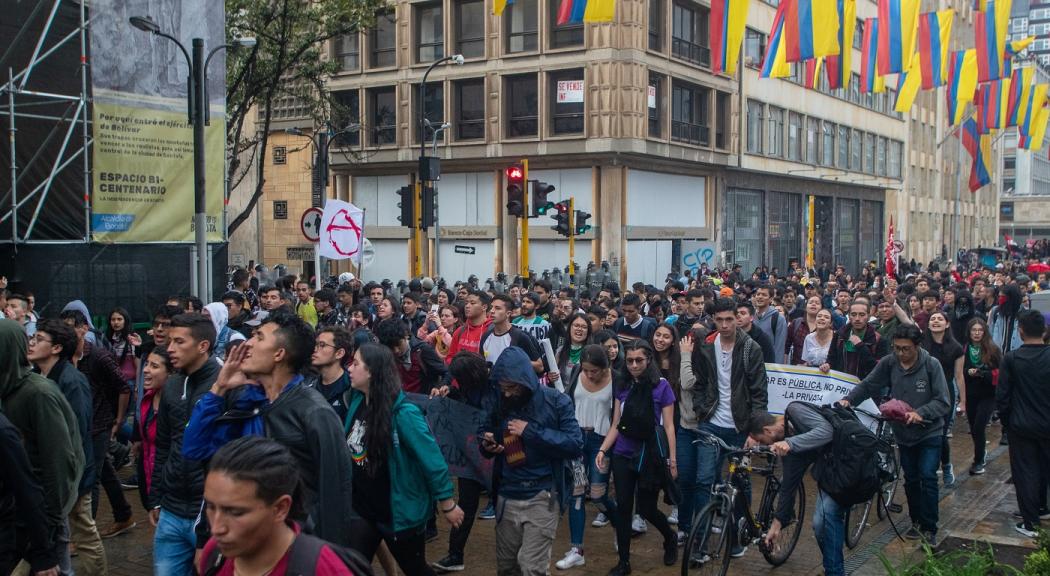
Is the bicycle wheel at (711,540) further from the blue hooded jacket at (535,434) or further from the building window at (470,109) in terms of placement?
the building window at (470,109)

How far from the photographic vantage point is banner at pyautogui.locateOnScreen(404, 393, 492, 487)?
5891 millimetres

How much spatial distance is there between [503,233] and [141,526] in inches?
1083

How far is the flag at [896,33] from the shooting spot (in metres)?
24.7

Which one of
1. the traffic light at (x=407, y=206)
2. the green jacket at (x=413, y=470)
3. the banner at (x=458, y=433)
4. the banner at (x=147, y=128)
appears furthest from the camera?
the traffic light at (x=407, y=206)

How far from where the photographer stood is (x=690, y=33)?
36156mm

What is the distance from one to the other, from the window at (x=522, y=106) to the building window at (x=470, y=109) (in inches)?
40.4

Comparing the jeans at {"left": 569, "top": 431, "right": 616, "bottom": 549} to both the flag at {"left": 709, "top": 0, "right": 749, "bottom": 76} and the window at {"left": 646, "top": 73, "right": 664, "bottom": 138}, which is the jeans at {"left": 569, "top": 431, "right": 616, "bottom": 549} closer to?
the flag at {"left": 709, "top": 0, "right": 749, "bottom": 76}

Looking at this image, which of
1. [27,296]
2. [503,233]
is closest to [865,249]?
[503,233]

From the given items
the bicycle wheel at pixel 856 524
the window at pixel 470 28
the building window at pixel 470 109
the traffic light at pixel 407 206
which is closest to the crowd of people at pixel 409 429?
the bicycle wheel at pixel 856 524

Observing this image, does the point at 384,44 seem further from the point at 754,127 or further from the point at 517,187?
the point at 517,187

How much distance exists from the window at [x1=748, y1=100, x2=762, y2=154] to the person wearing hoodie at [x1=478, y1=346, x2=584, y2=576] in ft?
118

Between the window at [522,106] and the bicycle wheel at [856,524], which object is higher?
the window at [522,106]

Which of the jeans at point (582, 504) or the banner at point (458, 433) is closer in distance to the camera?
the banner at point (458, 433)

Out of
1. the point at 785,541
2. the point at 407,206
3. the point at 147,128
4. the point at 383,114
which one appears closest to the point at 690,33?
the point at 383,114
